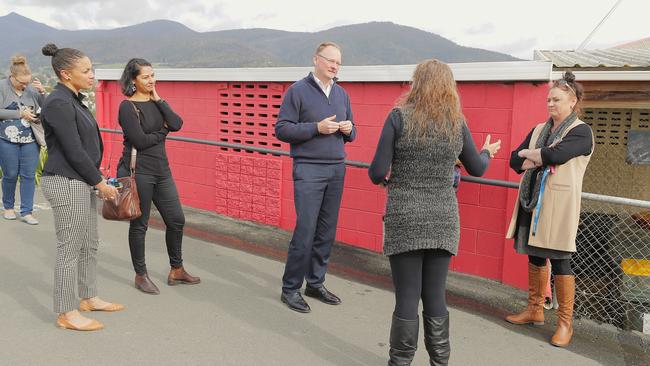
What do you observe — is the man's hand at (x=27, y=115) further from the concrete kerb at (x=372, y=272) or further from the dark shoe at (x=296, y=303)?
the dark shoe at (x=296, y=303)

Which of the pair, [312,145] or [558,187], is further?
[312,145]

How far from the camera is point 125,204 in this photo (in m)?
4.07

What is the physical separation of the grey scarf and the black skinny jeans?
8.46 feet

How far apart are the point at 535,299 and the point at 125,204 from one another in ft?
9.72

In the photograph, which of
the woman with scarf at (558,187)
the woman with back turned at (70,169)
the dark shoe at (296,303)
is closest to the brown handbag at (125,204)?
the woman with back turned at (70,169)

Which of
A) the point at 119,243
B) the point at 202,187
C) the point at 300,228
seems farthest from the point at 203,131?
the point at 300,228

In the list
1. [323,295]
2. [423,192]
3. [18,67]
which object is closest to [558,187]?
[423,192]

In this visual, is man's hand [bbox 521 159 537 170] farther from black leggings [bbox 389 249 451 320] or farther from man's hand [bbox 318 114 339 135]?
man's hand [bbox 318 114 339 135]

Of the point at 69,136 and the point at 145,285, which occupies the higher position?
the point at 69,136

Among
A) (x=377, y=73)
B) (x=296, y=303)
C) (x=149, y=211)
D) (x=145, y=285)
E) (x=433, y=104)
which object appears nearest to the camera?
(x=433, y=104)

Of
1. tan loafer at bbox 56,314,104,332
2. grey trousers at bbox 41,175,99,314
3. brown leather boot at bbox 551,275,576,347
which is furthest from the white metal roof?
tan loafer at bbox 56,314,104,332

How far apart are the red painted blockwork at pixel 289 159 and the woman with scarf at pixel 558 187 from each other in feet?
2.74

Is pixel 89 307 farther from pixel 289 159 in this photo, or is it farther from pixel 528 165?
pixel 528 165

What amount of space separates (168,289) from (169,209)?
2.13 feet
